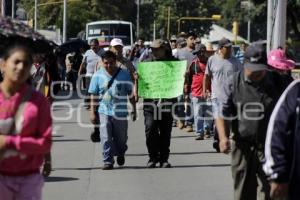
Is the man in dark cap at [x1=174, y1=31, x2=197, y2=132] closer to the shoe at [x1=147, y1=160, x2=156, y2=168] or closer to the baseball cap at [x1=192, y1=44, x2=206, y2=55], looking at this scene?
the baseball cap at [x1=192, y1=44, x2=206, y2=55]

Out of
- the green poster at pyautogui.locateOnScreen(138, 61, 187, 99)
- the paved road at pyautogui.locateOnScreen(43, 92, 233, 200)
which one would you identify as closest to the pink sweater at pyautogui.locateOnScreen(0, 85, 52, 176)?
the paved road at pyautogui.locateOnScreen(43, 92, 233, 200)

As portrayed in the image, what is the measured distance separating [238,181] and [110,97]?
4188 millimetres

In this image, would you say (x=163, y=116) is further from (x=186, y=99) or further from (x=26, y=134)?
(x=26, y=134)

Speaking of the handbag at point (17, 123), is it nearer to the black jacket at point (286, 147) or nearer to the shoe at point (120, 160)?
the black jacket at point (286, 147)

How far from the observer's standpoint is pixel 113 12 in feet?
264

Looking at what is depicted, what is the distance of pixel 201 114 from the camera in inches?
598

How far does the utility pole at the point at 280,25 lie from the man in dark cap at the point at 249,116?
19.3 ft

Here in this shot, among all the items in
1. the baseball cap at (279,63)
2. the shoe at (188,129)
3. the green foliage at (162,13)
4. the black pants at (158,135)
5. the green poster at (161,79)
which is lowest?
the shoe at (188,129)

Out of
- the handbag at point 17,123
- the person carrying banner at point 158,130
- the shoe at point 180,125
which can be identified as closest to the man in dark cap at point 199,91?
the shoe at point 180,125

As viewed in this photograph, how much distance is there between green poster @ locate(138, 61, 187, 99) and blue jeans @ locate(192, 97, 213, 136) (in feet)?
7.41

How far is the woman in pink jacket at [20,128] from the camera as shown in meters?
5.24

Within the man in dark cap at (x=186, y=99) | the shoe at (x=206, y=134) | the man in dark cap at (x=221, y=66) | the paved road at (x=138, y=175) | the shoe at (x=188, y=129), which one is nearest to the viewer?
the paved road at (x=138, y=175)

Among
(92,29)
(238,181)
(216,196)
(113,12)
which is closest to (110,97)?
(216,196)

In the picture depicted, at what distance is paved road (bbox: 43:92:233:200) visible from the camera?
9352 mm
